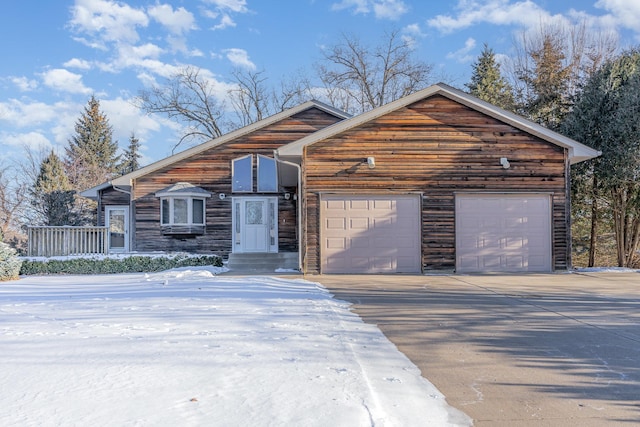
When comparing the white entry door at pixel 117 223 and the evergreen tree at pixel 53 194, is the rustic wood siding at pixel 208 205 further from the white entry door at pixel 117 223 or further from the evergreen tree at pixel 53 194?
the evergreen tree at pixel 53 194

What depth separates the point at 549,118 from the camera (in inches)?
791

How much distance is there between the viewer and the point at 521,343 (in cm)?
498

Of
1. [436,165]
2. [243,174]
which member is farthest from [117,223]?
[436,165]

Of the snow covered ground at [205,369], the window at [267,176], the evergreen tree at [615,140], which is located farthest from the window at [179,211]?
the evergreen tree at [615,140]

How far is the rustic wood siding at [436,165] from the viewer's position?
11.8 metres

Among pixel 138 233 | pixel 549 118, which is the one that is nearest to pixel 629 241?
pixel 549 118

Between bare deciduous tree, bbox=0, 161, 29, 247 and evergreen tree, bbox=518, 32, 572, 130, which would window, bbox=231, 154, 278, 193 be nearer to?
evergreen tree, bbox=518, 32, 572, 130

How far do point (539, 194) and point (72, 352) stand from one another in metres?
11.4

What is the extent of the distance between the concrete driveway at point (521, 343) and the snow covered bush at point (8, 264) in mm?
8419

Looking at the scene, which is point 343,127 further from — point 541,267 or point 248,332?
point 248,332

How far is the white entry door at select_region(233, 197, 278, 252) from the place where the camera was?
1633 cm

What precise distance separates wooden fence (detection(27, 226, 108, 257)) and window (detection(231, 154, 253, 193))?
A: 463 centimetres

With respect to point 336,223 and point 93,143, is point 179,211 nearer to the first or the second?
point 336,223

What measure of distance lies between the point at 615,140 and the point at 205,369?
15.1 metres
